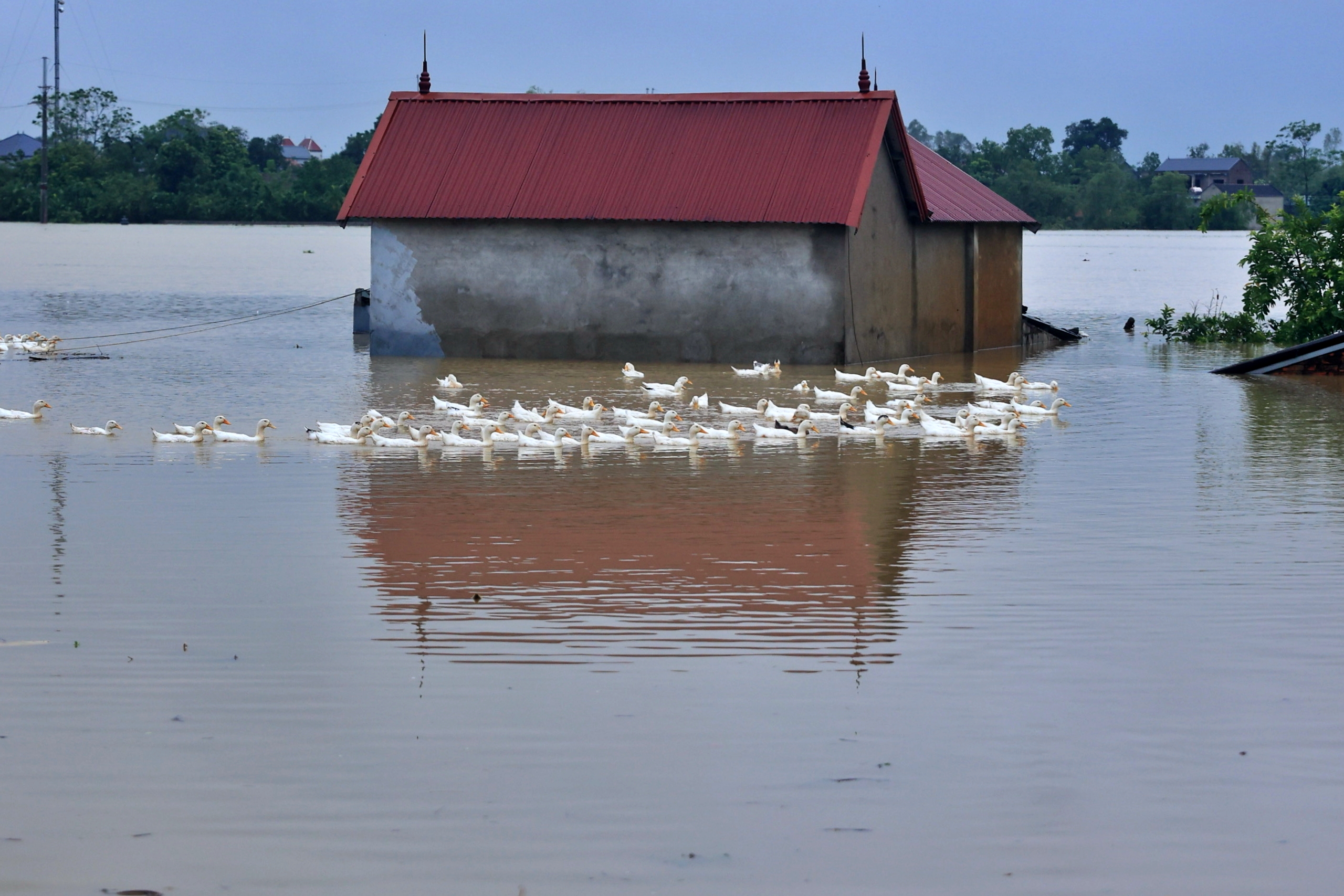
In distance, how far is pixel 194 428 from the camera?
20578 millimetres

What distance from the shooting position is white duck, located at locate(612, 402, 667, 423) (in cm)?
2253

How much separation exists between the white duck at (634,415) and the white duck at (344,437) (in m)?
3.60

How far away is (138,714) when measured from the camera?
903cm

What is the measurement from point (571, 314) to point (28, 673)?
23388 millimetres

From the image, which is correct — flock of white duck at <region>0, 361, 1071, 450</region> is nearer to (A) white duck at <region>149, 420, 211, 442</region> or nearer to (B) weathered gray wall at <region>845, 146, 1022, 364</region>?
(A) white duck at <region>149, 420, 211, 442</region>

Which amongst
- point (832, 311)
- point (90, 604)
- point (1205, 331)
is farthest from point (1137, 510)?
point (1205, 331)

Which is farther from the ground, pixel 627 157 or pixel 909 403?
pixel 627 157

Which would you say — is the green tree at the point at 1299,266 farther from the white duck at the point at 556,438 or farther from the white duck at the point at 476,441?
the white duck at the point at 476,441

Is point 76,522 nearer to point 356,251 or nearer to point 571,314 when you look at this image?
point 571,314

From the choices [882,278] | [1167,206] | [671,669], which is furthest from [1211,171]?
[671,669]

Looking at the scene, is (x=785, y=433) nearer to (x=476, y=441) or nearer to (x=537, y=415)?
(x=537, y=415)

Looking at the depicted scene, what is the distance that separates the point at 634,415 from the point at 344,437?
4.04 m

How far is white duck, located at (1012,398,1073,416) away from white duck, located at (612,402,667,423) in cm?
484

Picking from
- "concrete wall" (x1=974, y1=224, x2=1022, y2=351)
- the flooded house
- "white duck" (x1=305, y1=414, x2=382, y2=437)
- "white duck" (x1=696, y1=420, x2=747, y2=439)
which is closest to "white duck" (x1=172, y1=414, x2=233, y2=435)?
"white duck" (x1=305, y1=414, x2=382, y2=437)
